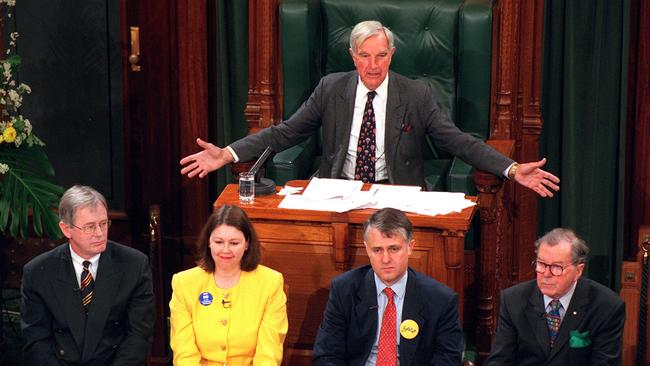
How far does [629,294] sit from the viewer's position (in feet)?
17.5

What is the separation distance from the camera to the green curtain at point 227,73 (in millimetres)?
6660

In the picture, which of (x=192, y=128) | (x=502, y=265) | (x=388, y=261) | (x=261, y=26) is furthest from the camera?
(x=192, y=128)

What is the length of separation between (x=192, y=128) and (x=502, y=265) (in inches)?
76.9

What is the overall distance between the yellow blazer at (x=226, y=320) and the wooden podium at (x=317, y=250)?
226 mm

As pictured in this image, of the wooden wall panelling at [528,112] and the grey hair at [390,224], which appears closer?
the grey hair at [390,224]

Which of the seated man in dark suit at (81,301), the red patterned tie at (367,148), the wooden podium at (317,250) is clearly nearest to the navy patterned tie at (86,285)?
the seated man in dark suit at (81,301)

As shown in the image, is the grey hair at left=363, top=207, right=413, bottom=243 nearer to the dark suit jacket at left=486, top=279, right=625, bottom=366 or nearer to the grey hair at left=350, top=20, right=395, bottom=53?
the dark suit jacket at left=486, top=279, right=625, bottom=366

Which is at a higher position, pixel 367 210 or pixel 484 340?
pixel 367 210

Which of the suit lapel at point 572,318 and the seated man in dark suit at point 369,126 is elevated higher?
the seated man in dark suit at point 369,126

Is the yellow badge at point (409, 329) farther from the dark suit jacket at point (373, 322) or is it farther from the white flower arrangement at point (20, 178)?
the white flower arrangement at point (20, 178)

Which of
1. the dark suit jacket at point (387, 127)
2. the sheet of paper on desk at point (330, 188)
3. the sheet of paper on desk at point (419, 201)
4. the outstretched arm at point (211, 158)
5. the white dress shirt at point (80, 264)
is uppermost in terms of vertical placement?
the dark suit jacket at point (387, 127)

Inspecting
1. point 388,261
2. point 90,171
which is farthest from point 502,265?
point 90,171

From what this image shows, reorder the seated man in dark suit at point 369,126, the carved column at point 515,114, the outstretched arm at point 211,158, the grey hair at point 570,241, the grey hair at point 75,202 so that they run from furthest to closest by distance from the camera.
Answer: the carved column at point 515,114 < the seated man in dark suit at point 369,126 < the outstretched arm at point 211,158 < the grey hair at point 75,202 < the grey hair at point 570,241

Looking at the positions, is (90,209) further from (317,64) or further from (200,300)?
(317,64)
